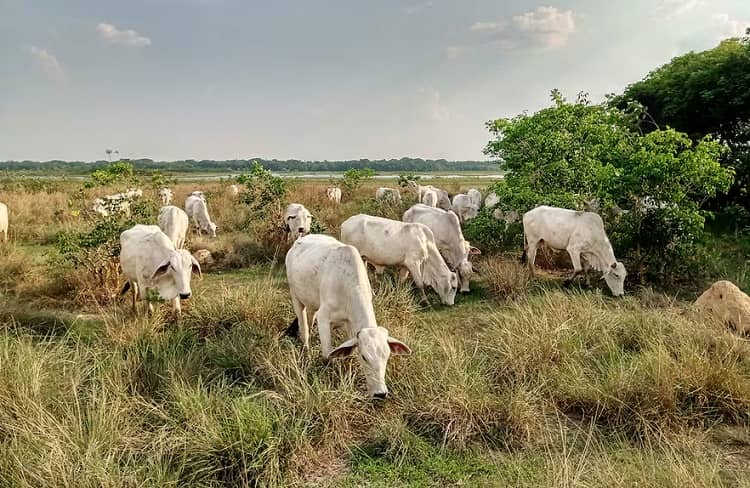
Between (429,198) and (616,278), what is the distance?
402 inches

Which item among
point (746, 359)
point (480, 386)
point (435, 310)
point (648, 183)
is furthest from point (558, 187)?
point (480, 386)

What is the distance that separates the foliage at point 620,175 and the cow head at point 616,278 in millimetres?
1011

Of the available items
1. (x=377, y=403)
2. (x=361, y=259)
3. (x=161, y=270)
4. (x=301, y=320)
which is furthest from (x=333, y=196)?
(x=377, y=403)

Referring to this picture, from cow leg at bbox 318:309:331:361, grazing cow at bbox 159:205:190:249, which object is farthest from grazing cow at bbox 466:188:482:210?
cow leg at bbox 318:309:331:361

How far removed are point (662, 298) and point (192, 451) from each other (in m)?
7.57

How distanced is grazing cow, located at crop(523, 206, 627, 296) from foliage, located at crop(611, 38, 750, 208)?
5084 millimetres

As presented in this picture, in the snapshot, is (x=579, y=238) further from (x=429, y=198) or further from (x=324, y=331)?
(x=429, y=198)

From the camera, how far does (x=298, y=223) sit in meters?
12.3

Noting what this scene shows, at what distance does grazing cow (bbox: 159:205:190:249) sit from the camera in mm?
11050

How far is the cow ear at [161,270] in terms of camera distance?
21.2 ft

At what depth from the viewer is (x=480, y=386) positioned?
4777 millimetres

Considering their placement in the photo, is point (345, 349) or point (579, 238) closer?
point (345, 349)

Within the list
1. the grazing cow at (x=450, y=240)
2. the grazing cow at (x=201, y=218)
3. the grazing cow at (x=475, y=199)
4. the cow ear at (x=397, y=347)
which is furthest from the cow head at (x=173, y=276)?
the grazing cow at (x=475, y=199)

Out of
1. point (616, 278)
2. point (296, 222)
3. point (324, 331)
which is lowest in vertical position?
point (616, 278)
